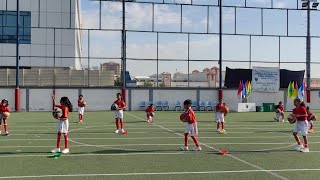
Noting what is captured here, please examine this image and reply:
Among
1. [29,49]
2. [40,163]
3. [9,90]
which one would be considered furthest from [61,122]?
[29,49]

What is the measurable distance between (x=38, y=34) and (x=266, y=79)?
27.7 metres

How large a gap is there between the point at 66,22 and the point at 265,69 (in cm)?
2550

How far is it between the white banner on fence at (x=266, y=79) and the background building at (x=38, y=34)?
22.1 m

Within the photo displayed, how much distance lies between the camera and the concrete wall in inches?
1549

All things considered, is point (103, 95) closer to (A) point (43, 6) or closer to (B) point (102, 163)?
(A) point (43, 6)

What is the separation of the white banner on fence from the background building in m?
22.1

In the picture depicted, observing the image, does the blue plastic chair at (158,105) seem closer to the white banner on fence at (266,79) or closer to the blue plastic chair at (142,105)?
the blue plastic chair at (142,105)

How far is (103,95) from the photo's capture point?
4100cm

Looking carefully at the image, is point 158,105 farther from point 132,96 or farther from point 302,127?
point 302,127

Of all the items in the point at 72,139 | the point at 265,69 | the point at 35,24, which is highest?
the point at 35,24

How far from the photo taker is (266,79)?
147 ft

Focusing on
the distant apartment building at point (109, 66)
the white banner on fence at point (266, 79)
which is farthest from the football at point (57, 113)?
the distant apartment building at point (109, 66)

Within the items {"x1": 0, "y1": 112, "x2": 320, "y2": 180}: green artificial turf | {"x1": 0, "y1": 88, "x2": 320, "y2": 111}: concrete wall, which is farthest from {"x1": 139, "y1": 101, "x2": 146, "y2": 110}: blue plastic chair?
{"x1": 0, "y1": 112, "x2": 320, "y2": 180}: green artificial turf

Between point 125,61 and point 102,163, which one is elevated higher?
point 125,61
